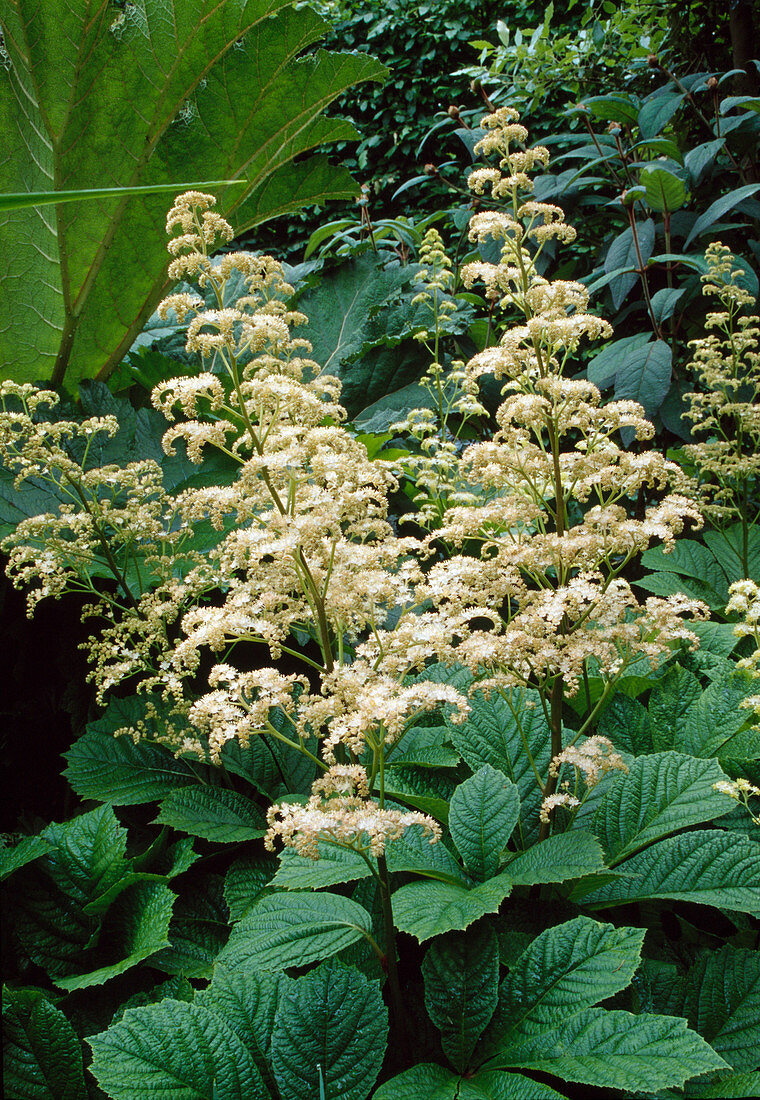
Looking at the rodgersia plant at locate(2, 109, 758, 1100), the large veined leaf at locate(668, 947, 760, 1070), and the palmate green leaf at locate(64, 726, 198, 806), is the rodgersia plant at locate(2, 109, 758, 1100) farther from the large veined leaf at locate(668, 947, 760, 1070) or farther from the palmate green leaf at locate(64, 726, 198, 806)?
the palmate green leaf at locate(64, 726, 198, 806)

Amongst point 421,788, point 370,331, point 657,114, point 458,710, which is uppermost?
point 657,114

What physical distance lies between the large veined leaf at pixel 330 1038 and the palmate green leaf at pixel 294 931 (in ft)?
0.16

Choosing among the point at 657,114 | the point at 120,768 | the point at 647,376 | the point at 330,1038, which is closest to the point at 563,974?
the point at 330,1038

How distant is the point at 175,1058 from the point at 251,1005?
0.12m

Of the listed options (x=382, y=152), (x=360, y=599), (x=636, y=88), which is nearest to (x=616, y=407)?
(x=360, y=599)

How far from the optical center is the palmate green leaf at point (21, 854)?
1.22 meters

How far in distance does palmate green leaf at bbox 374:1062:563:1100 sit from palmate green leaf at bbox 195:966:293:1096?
0.55 ft

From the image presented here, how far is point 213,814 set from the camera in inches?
53.2

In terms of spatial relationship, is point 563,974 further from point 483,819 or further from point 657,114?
point 657,114

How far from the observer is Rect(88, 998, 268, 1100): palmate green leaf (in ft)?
2.79

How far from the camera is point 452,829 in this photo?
3.65 ft

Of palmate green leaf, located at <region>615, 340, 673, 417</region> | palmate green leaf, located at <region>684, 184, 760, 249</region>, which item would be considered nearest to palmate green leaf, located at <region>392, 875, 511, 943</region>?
palmate green leaf, located at <region>615, 340, 673, 417</region>

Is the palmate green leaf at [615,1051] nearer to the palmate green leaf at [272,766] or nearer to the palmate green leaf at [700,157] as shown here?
the palmate green leaf at [272,766]

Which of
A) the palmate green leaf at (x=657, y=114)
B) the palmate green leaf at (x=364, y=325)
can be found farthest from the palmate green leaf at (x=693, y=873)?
the palmate green leaf at (x=657, y=114)
